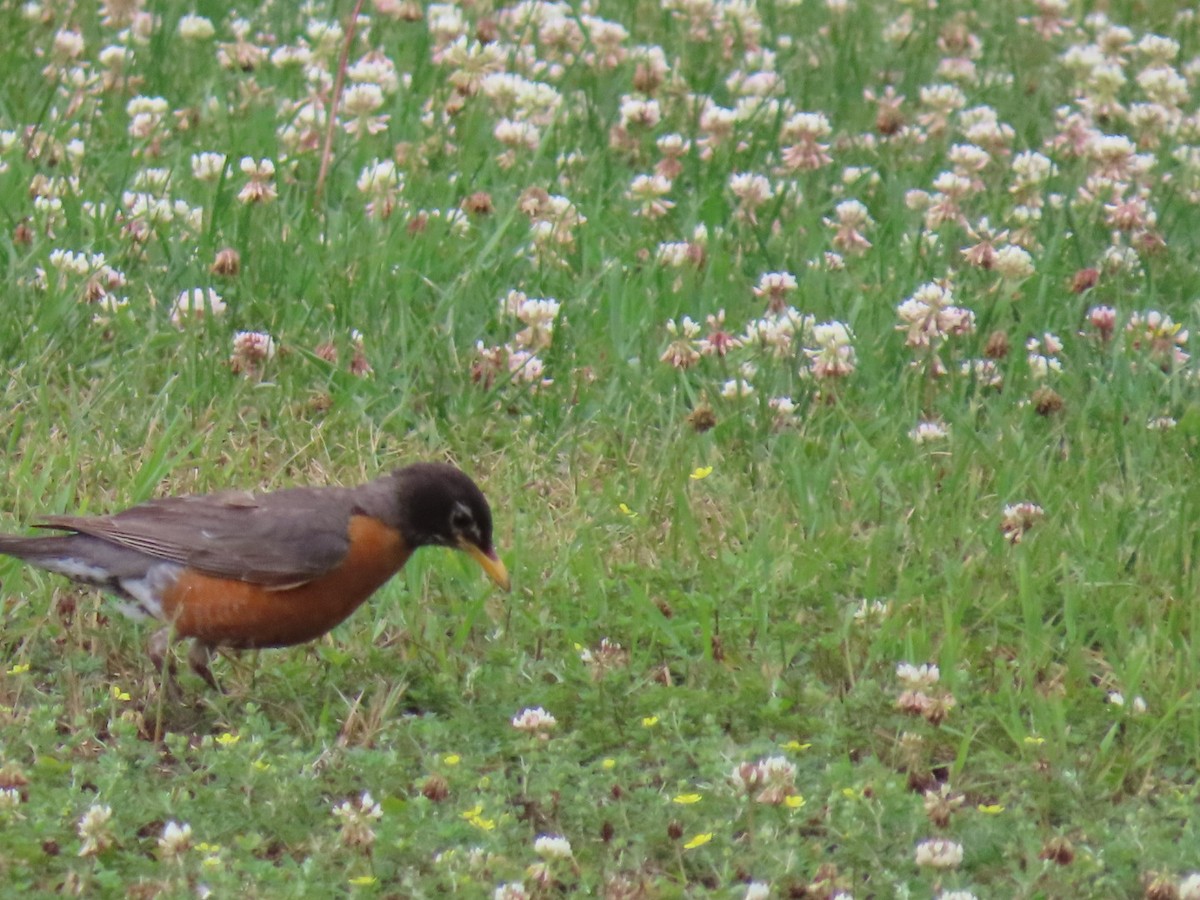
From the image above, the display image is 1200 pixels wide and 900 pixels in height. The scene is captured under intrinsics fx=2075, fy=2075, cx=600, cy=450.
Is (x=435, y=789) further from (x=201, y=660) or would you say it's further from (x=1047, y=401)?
(x=1047, y=401)

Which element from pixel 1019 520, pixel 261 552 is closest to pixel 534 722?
pixel 261 552

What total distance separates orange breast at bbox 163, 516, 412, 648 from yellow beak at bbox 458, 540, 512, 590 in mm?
198

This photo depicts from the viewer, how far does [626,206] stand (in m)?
7.53

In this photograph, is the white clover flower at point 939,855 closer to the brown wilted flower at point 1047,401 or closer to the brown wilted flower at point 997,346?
the brown wilted flower at point 1047,401

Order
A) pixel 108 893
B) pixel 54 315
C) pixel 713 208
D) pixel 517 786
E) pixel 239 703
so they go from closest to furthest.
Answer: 1. pixel 108 893
2. pixel 517 786
3. pixel 239 703
4. pixel 54 315
5. pixel 713 208

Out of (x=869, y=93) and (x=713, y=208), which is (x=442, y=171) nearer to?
(x=713, y=208)

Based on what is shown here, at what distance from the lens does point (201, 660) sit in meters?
4.85

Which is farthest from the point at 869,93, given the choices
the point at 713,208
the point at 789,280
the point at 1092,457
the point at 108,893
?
the point at 108,893

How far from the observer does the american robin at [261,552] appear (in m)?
4.76

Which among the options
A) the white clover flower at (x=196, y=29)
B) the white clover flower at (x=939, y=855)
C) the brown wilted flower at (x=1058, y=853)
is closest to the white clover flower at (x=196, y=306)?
the white clover flower at (x=196, y=29)

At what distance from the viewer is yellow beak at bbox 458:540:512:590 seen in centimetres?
491

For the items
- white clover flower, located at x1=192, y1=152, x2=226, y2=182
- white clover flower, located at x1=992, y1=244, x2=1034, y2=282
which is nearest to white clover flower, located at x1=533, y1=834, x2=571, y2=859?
white clover flower, located at x1=992, y1=244, x2=1034, y2=282

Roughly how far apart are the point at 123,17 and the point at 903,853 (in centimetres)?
606

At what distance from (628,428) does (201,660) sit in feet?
5.36
